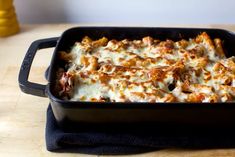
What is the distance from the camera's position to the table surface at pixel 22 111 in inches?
33.7

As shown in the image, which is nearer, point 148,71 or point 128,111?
point 128,111

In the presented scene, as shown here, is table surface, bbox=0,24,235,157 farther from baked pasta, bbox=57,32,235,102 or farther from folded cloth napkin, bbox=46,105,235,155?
baked pasta, bbox=57,32,235,102

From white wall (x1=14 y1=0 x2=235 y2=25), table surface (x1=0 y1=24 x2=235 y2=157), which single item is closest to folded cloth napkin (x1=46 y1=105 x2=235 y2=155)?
table surface (x1=0 y1=24 x2=235 y2=157)

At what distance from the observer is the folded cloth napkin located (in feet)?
2.74

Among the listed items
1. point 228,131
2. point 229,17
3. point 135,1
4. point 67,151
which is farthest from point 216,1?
point 67,151

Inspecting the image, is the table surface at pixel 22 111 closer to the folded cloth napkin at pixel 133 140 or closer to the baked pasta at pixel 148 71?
the folded cloth napkin at pixel 133 140

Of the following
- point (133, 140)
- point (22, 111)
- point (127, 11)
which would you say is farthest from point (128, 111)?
point (127, 11)

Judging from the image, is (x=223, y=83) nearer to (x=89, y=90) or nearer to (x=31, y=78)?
(x=89, y=90)

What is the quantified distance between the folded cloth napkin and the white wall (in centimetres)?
67

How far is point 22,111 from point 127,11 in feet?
2.07

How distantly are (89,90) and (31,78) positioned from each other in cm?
31

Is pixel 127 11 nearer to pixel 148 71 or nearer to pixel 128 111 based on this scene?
pixel 148 71

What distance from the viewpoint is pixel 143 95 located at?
0.84 m

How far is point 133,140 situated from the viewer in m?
0.84
